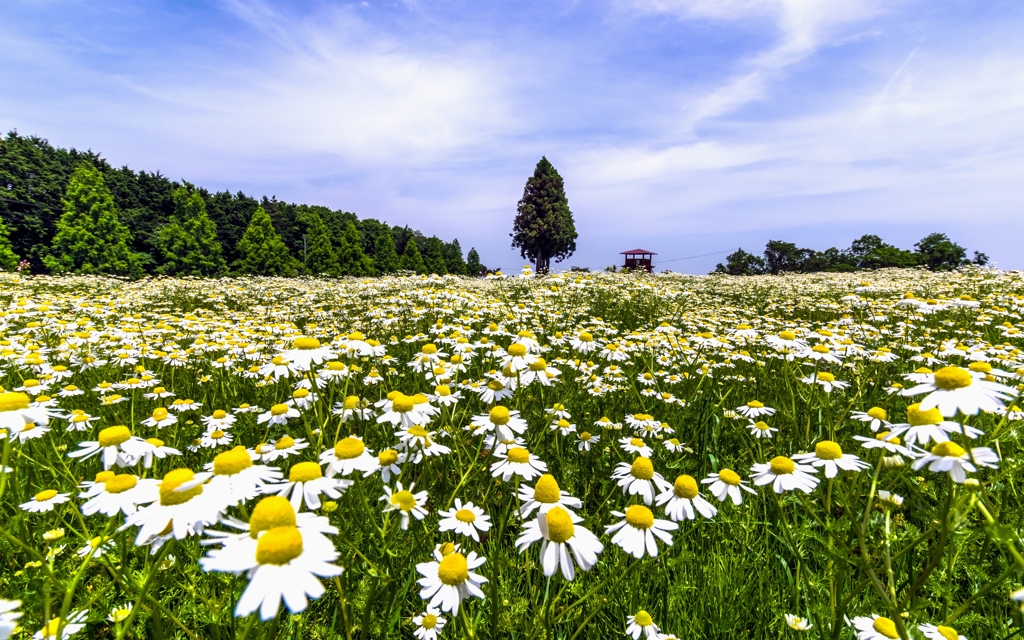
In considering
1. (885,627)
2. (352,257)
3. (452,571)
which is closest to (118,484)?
(452,571)

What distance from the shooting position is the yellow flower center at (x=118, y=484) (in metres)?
1.43

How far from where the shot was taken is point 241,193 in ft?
147

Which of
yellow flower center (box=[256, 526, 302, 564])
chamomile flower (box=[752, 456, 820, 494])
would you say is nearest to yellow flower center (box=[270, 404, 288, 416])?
yellow flower center (box=[256, 526, 302, 564])

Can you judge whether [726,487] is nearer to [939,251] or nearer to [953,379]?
[953,379]

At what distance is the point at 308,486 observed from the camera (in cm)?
145

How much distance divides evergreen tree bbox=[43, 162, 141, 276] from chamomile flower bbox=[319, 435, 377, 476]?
32.8m

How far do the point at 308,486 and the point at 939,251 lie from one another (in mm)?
54191

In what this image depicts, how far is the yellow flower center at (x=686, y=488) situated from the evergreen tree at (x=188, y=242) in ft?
117

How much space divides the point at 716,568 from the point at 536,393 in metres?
2.36

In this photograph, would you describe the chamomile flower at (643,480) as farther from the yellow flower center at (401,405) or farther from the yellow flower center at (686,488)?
the yellow flower center at (401,405)

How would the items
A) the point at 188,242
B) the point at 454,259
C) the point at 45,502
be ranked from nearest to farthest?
the point at 45,502 < the point at 188,242 < the point at 454,259

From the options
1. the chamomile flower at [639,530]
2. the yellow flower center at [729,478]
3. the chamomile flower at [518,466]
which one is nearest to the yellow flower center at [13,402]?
the chamomile flower at [518,466]

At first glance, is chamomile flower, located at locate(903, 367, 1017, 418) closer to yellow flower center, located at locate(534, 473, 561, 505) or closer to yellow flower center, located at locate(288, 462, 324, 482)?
yellow flower center, located at locate(534, 473, 561, 505)

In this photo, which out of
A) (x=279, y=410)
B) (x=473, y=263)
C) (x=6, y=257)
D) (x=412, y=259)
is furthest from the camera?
(x=473, y=263)
